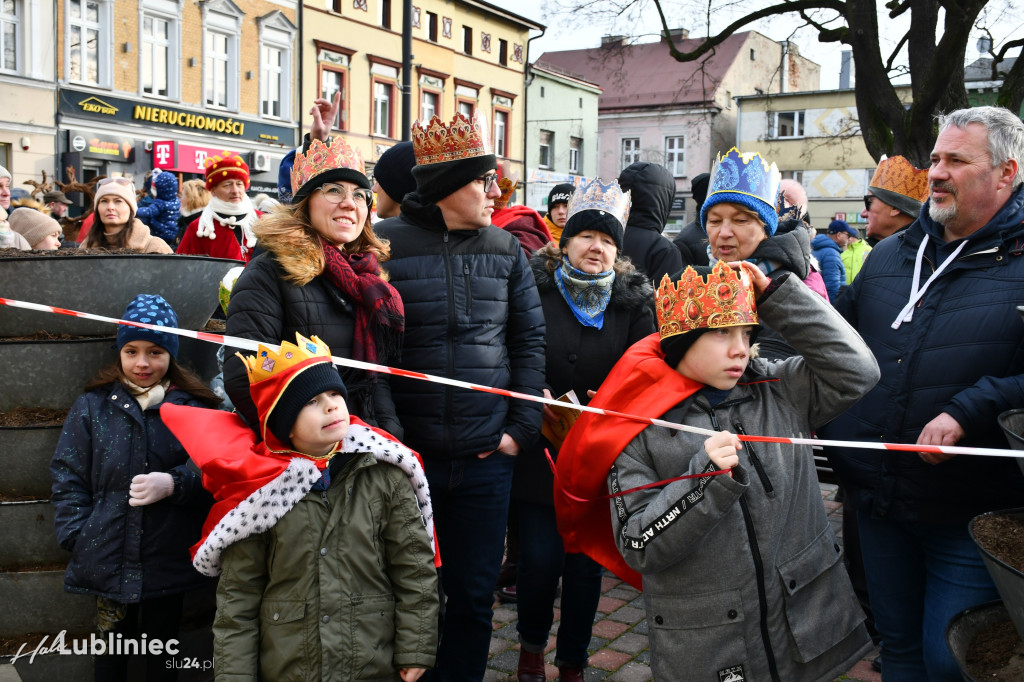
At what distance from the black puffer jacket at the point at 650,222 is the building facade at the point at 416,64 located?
2188 centimetres

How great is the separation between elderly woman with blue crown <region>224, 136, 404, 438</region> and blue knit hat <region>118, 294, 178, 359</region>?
2.08 ft

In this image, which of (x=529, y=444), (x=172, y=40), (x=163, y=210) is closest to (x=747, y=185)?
(x=529, y=444)

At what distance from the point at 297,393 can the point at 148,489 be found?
99 cm

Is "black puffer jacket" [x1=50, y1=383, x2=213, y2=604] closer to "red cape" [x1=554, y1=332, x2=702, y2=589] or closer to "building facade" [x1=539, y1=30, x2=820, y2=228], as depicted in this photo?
"red cape" [x1=554, y1=332, x2=702, y2=589]

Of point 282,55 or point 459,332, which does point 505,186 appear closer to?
point 459,332

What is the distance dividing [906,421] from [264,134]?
1040 inches

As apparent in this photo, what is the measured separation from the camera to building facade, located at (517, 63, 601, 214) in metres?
39.2

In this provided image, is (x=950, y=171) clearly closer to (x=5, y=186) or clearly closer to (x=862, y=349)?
(x=862, y=349)

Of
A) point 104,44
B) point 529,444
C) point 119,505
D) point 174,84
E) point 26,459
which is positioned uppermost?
point 104,44

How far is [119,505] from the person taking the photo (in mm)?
3465

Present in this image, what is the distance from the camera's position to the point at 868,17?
39.3 ft

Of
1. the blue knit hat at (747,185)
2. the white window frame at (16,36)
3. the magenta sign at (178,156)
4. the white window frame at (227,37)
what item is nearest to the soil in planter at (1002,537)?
the blue knit hat at (747,185)

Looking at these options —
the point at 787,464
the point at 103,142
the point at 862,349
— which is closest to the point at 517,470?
the point at 787,464

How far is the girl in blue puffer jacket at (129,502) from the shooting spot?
345 cm
